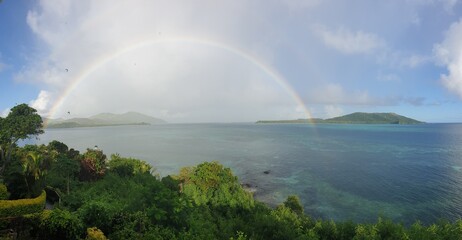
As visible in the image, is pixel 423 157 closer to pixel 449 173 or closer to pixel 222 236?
pixel 449 173

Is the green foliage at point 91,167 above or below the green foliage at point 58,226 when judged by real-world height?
below

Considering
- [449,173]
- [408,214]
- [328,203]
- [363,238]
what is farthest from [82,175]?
[449,173]

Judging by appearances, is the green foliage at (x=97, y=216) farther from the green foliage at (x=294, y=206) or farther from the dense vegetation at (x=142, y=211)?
the green foliage at (x=294, y=206)

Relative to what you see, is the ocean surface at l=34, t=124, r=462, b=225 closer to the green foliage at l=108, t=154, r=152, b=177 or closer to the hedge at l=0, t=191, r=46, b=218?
the green foliage at l=108, t=154, r=152, b=177

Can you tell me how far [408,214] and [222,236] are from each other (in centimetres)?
5275

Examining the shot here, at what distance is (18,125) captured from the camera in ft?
195

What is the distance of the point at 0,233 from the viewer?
16.4 metres

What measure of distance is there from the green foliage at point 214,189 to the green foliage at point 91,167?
21.0 metres

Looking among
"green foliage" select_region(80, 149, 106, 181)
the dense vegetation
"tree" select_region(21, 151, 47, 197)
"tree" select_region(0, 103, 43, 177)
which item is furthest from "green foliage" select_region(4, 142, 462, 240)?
"tree" select_region(0, 103, 43, 177)

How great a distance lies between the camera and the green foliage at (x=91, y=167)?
59531mm

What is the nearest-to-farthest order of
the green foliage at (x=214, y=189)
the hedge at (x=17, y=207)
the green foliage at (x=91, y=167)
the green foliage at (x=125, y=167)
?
1. the hedge at (x=17, y=207)
2. the green foliage at (x=214, y=189)
3. the green foliage at (x=91, y=167)
4. the green foliage at (x=125, y=167)

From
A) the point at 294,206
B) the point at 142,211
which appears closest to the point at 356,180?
the point at 294,206

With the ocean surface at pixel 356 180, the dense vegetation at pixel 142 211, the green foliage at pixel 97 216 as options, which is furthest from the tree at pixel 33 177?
the ocean surface at pixel 356 180

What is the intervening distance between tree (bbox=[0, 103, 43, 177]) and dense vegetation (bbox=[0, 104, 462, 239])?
3.56m
